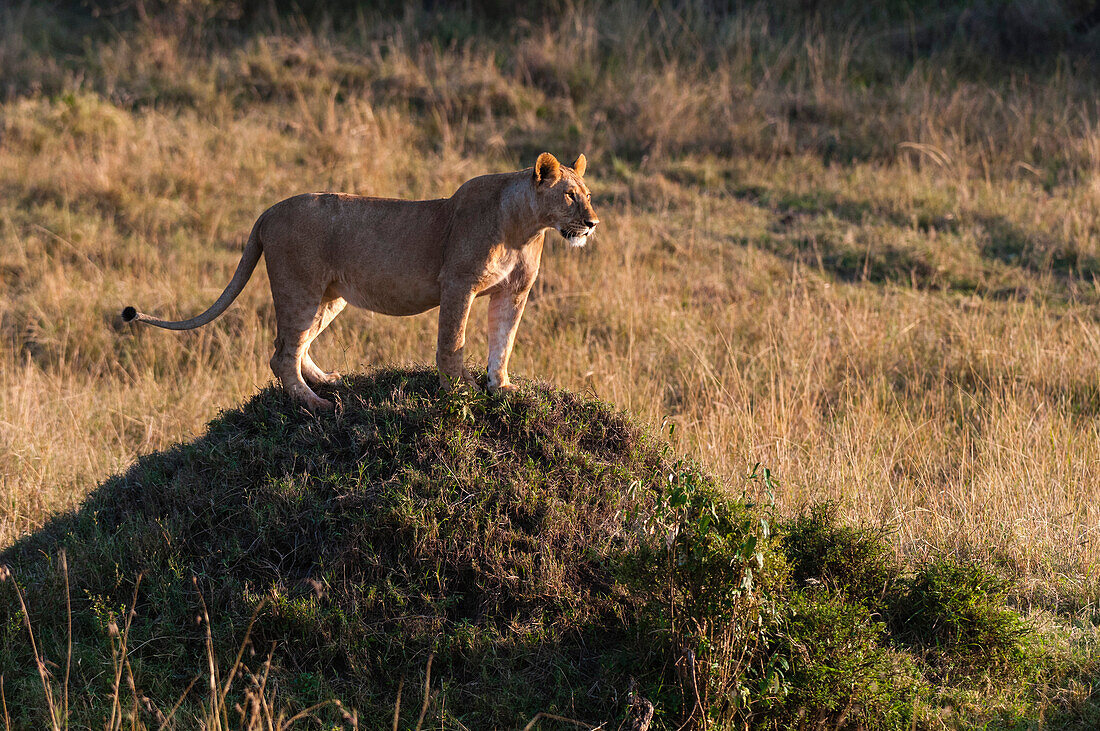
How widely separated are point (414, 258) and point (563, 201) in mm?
810

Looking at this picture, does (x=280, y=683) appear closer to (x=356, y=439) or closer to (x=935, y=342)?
(x=356, y=439)

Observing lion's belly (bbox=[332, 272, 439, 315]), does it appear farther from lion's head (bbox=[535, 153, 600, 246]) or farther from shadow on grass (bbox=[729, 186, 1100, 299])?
shadow on grass (bbox=[729, 186, 1100, 299])

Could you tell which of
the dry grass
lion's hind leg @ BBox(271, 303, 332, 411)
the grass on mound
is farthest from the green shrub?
lion's hind leg @ BBox(271, 303, 332, 411)

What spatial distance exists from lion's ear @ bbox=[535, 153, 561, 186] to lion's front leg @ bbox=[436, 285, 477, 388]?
600mm

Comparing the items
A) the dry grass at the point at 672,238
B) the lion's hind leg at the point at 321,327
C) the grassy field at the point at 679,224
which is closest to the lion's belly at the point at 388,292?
the lion's hind leg at the point at 321,327

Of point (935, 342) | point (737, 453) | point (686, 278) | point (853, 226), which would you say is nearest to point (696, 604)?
point (737, 453)

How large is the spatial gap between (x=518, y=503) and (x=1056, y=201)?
363 inches

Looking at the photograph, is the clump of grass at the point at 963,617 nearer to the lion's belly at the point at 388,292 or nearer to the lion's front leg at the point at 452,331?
the lion's front leg at the point at 452,331

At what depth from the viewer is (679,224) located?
434 inches

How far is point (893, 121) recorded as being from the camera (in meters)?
12.8

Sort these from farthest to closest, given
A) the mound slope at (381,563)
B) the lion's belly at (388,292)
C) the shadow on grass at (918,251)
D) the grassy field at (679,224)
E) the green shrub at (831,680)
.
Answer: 1. the shadow on grass at (918,251)
2. the grassy field at (679,224)
3. the lion's belly at (388,292)
4. the mound slope at (381,563)
5. the green shrub at (831,680)

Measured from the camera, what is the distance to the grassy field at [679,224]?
657 centimetres

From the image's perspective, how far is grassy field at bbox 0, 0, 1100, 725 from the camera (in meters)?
6.57

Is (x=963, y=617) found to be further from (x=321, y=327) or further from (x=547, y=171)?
(x=321, y=327)
